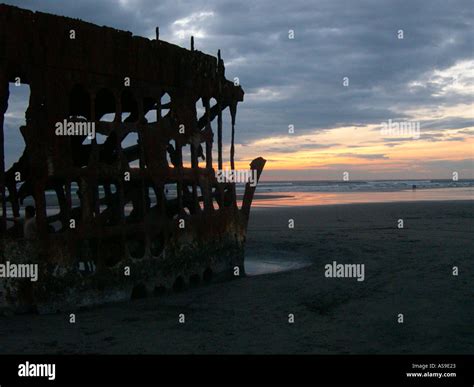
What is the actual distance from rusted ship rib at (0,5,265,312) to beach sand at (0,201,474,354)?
16.0 inches

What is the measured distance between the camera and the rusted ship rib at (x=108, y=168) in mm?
6691

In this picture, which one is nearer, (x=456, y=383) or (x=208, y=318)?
(x=456, y=383)

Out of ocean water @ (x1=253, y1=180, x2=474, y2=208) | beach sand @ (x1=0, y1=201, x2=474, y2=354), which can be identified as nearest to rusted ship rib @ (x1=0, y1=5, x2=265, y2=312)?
beach sand @ (x1=0, y1=201, x2=474, y2=354)

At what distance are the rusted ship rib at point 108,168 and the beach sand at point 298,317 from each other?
0.41 metres

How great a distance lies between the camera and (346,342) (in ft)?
19.8

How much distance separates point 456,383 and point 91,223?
4802mm

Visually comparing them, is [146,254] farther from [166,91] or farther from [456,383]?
[456,383]

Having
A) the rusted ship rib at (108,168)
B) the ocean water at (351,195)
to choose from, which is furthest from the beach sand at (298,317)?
the ocean water at (351,195)

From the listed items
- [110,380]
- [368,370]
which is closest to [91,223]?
[110,380]

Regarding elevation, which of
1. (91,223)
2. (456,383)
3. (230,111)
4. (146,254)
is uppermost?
(230,111)

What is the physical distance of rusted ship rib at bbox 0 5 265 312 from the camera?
669 centimetres

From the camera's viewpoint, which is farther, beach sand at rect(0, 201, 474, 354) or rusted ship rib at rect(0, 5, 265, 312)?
rusted ship rib at rect(0, 5, 265, 312)

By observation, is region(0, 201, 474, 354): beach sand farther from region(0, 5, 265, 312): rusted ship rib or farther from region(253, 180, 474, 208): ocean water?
region(253, 180, 474, 208): ocean water

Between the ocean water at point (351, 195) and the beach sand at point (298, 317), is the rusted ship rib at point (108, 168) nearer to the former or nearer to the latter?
the beach sand at point (298, 317)
